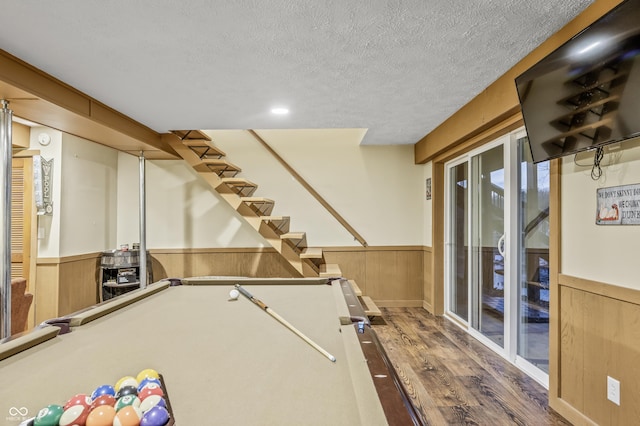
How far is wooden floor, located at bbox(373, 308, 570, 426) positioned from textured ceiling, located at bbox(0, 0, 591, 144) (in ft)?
5.97

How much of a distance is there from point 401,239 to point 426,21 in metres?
3.53

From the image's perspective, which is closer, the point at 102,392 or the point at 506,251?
the point at 102,392

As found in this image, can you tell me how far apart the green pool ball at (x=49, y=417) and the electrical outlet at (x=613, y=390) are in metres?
2.42

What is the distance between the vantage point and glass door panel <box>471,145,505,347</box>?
10.6 ft

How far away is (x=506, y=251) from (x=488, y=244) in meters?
0.45

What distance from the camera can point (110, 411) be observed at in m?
0.77

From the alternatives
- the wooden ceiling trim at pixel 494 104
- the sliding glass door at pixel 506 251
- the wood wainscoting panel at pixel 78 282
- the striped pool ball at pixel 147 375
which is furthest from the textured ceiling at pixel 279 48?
the wood wainscoting panel at pixel 78 282

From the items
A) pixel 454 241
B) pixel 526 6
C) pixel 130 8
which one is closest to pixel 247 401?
pixel 130 8

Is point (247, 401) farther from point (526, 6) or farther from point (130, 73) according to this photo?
point (130, 73)

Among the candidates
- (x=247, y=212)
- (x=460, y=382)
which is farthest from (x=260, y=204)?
(x=460, y=382)

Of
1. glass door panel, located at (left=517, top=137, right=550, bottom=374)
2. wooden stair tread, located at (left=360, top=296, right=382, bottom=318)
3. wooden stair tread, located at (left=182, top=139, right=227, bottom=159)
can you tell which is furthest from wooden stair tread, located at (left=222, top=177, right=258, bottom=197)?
glass door panel, located at (left=517, top=137, right=550, bottom=374)

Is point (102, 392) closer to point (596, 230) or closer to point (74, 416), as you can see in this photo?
point (74, 416)

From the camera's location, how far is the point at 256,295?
89.7 inches

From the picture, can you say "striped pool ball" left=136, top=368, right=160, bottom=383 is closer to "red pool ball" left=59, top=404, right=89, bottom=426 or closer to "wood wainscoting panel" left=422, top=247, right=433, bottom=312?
"red pool ball" left=59, top=404, right=89, bottom=426
